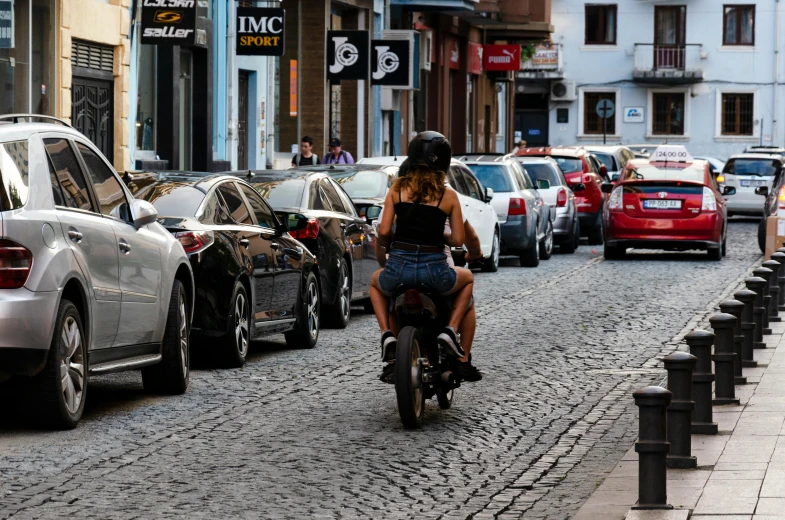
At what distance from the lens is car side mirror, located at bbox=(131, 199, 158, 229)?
10.2 metres

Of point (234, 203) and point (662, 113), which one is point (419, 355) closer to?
point (234, 203)

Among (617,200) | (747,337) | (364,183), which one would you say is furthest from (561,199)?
(747,337)

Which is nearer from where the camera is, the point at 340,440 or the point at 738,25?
the point at 340,440

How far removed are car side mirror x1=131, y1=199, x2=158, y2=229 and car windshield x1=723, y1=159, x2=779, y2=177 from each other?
32237 millimetres

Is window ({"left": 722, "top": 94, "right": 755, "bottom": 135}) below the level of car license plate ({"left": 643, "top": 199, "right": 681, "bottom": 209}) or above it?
above

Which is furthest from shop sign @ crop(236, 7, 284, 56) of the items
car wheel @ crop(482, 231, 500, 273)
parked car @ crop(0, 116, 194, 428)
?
parked car @ crop(0, 116, 194, 428)

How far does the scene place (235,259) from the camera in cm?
1227

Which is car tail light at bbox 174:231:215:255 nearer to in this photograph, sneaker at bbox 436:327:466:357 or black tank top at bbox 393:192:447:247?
black tank top at bbox 393:192:447:247

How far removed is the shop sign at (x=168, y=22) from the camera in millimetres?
24047

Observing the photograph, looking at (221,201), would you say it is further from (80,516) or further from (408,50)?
(408,50)

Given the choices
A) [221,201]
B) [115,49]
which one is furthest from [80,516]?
[115,49]

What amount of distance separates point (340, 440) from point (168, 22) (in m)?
15.9

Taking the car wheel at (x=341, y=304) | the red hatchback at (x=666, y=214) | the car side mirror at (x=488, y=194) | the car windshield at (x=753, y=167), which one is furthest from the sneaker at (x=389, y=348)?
the car windshield at (x=753, y=167)

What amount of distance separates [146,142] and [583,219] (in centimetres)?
899
